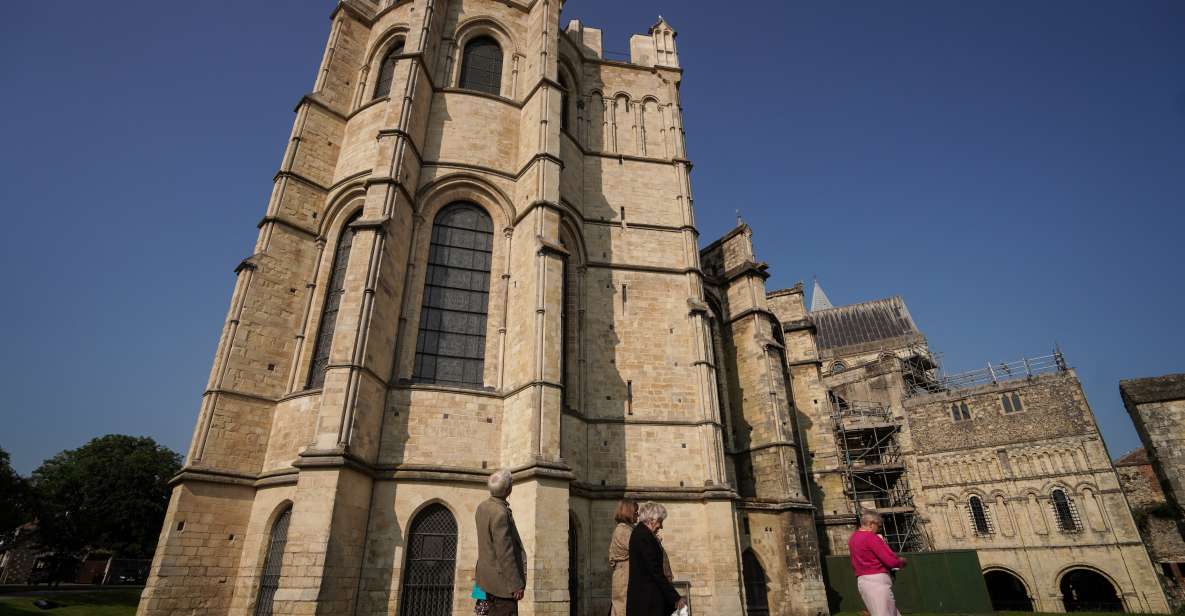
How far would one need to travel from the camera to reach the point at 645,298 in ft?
51.0

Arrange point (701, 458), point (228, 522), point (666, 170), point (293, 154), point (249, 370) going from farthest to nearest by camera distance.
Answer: point (666, 170) → point (293, 154) → point (701, 458) → point (249, 370) → point (228, 522)

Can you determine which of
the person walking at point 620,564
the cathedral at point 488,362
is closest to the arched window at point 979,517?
the cathedral at point 488,362

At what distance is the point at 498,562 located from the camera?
14.0 ft

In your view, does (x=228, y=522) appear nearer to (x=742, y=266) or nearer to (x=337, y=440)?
(x=337, y=440)

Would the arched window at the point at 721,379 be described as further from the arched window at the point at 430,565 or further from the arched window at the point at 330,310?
the arched window at the point at 330,310

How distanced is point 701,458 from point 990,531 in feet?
60.4

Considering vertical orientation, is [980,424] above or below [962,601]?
above

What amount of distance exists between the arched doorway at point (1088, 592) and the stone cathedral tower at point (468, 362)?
1701 cm

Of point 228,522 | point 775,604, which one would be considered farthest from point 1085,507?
point 228,522

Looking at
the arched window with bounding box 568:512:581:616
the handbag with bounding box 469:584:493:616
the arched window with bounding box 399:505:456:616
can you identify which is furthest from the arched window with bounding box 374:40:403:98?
the handbag with bounding box 469:584:493:616

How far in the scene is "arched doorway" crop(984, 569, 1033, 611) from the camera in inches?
972

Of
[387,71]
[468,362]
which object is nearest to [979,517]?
[468,362]

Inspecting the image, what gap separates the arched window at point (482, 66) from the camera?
54.0 feet

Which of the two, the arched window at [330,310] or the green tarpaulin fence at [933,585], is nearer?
the arched window at [330,310]
